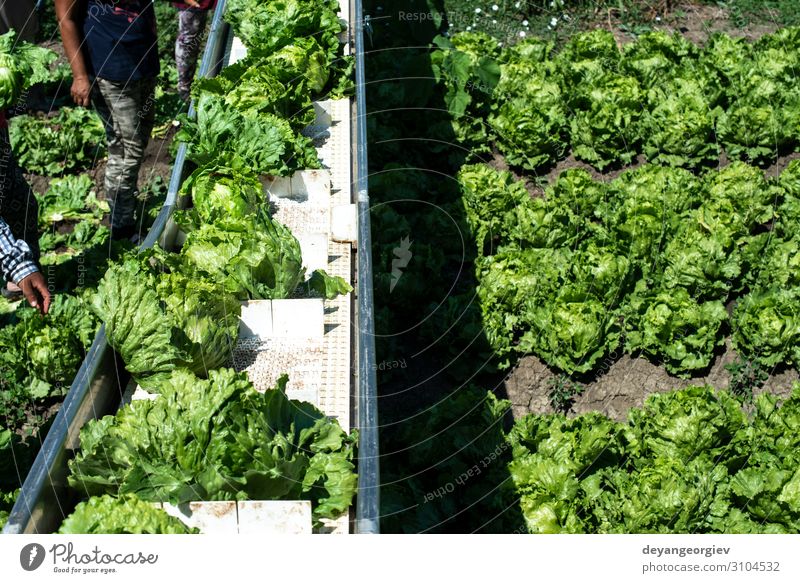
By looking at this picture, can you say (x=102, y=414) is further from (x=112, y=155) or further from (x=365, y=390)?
(x=112, y=155)

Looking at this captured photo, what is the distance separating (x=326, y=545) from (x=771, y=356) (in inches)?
248

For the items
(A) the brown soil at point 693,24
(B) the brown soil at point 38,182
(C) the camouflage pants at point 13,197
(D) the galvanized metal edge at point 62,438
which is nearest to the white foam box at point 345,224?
(D) the galvanized metal edge at point 62,438

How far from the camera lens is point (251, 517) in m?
5.00

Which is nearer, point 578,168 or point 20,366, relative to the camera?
point 20,366

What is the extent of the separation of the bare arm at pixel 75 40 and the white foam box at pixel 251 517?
19.3 ft

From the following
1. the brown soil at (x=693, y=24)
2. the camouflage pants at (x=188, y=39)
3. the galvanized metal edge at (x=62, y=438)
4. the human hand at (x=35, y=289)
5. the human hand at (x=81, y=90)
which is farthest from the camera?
the brown soil at (x=693, y=24)

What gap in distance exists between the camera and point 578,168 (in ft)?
36.8

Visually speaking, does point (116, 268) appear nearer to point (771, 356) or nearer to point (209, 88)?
point (209, 88)

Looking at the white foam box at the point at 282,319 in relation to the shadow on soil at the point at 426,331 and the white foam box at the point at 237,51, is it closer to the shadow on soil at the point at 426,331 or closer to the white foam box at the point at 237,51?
the shadow on soil at the point at 426,331

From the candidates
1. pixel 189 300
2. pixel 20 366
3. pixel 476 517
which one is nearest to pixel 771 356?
pixel 476 517

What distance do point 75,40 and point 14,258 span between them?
3.24 m

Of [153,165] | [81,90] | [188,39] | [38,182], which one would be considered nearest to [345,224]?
[81,90]

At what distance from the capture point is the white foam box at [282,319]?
6.41 m

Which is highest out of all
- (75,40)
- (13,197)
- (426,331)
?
(75,40)
